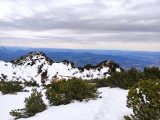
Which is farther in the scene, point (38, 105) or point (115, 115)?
point (38, 105)

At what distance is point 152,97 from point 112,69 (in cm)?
4939

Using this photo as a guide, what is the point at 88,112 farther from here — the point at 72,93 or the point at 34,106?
the point at 34,106

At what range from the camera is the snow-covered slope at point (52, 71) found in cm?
5875

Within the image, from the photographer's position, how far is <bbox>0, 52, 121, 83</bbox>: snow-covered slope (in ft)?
193

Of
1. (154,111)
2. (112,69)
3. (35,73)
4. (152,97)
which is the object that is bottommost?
(35,73)

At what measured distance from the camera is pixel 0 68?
64.4 m

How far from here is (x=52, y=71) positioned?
226 feet

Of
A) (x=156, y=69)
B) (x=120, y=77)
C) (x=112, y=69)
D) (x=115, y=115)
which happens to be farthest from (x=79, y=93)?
(x=112, y=69)

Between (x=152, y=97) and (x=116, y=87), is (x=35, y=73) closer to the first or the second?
(x=116, y=87)

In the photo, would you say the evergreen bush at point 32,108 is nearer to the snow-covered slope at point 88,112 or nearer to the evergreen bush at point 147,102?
the snow-covered slope at point 88,112

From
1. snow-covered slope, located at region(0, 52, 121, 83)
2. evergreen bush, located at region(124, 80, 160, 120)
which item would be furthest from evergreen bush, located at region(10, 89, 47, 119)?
snow-covered slope, located at region(0, 52, 121, 83)

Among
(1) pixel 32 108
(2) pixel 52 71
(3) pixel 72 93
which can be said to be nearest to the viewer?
(1) pixel 32 108

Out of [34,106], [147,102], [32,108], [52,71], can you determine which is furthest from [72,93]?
[52,71]

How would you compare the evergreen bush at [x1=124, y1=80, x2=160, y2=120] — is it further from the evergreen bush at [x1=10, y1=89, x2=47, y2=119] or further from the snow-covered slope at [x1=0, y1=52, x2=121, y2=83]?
the snow-covered slope at [x1=0, y1=52, x2=121, y2=83]
